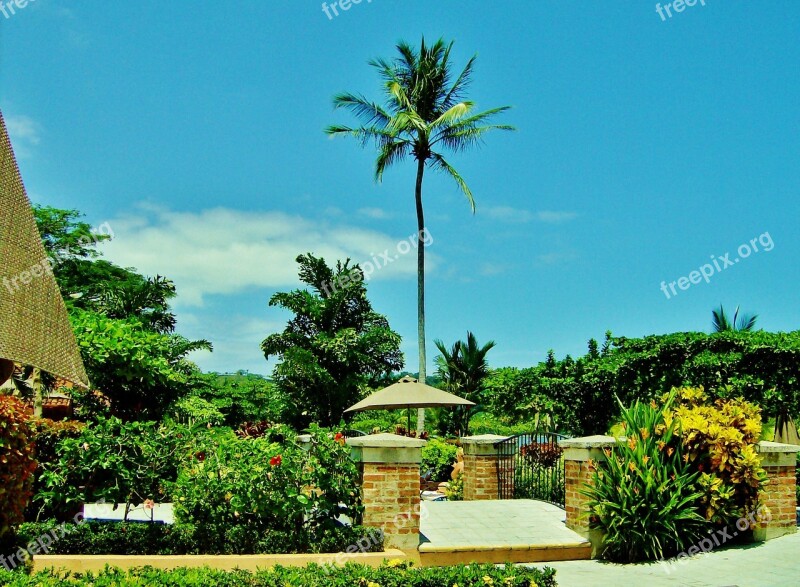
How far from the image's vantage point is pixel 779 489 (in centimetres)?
A: 962

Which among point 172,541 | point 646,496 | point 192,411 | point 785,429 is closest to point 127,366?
point 172,541

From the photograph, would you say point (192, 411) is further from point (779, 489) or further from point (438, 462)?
point (779, 489)

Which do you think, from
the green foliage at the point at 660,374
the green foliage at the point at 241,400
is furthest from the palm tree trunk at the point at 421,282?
the green foliage at the point at 241,400

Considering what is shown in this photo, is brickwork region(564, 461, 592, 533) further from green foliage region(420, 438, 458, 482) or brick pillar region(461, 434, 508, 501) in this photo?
green foliage region(420, 438, 458, 482)

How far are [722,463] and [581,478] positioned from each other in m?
1.74

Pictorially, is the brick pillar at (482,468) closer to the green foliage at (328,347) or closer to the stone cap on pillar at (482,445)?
the stone cap on pillar at (482,445)

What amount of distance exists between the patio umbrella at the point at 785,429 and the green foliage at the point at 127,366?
1244 centimetres

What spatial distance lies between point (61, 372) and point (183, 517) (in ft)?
6.83

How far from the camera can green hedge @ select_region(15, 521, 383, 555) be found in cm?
755

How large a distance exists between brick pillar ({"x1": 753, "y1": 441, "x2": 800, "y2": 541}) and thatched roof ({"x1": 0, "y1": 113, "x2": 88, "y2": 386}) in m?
8.87

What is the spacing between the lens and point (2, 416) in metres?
6.87

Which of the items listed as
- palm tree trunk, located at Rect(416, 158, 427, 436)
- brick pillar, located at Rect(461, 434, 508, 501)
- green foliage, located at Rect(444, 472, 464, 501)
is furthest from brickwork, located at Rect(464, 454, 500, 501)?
palm tree trunk, located at Rect(416, 158, 427, 436)

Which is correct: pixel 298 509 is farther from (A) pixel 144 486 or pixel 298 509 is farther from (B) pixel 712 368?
(B) pixel 712 368

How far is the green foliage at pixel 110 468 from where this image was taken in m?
8.16
